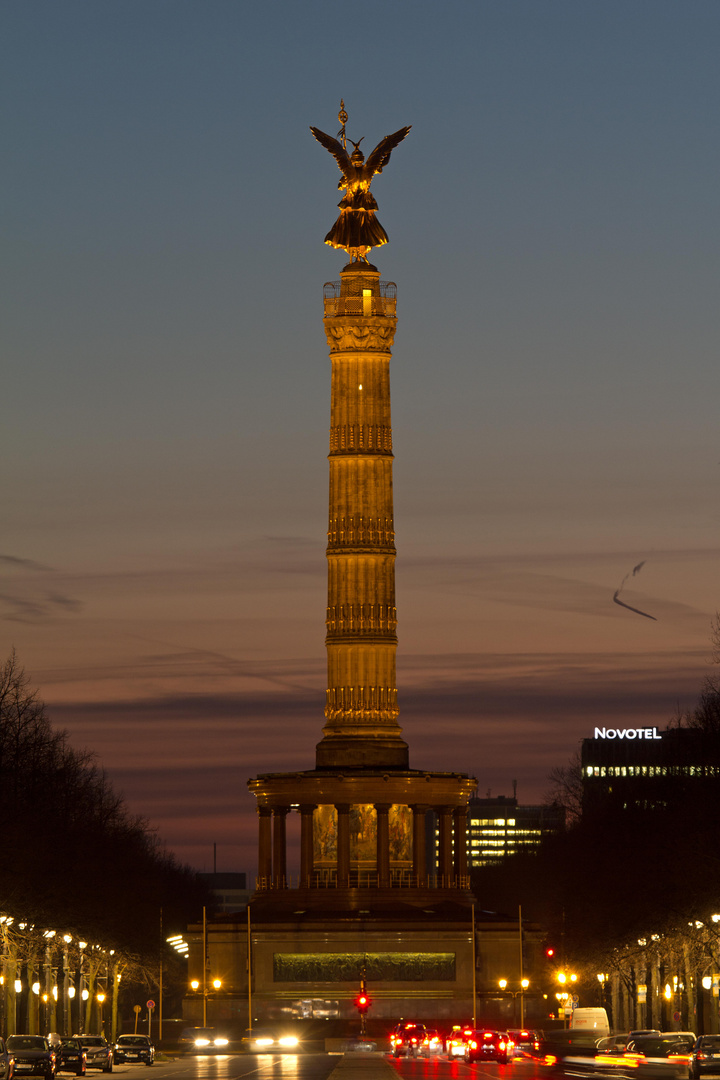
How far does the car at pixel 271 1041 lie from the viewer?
3322 inches

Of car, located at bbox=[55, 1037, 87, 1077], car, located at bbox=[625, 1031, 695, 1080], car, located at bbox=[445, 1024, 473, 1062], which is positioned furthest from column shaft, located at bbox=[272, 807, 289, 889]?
car, located at bbox=[625, 1031, 695, 1080]

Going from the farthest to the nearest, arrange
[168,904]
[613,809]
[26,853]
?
[168,904], [613,809], [26,853]

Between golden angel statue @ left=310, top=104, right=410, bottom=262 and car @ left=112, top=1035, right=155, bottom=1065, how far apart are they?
58.2 metres

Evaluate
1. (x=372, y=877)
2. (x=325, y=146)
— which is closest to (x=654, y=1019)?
(x=372, y=877)

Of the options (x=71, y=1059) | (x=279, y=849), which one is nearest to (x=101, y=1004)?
(x=279, y=849)

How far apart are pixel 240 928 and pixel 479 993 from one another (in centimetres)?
1310

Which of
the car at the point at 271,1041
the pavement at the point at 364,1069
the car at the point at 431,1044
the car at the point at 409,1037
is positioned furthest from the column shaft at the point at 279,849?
the pavement at the point at 364,1069

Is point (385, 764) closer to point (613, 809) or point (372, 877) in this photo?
point (372, 877)

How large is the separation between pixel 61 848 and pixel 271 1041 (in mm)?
20589

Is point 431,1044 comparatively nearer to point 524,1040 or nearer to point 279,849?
point 524,1040

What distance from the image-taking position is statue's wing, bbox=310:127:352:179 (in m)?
115

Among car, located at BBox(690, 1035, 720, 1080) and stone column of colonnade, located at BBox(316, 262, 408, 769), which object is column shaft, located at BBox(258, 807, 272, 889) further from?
car, located at BBox(690, 1035, 720, 1080)

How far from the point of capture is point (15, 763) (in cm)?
7038

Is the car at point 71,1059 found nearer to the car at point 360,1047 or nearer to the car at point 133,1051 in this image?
the car at point 133,1051
